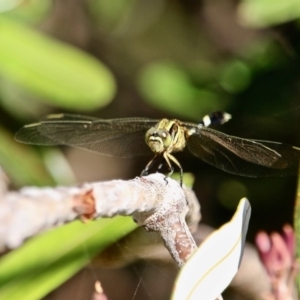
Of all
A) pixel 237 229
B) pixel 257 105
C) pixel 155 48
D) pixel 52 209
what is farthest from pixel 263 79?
pixel 52 209

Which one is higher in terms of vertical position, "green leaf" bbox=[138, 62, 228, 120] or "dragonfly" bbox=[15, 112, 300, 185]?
"green leaf" bbox=[138, 62, 228, 120]

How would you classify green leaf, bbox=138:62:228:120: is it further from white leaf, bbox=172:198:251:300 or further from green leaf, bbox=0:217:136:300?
white leaf, bbox=172:198:251:300

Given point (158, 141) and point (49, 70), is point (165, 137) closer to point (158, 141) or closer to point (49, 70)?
point (158, 141)

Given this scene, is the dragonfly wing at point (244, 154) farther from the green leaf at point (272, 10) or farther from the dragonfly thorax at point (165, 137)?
the green leaf at point (272, 10)

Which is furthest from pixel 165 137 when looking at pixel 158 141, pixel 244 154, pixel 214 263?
pixel 214 263

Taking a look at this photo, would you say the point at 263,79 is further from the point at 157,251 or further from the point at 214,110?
the point at 157,251

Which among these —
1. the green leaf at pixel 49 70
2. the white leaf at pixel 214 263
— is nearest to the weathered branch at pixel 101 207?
the white leaf at pixel 214 263

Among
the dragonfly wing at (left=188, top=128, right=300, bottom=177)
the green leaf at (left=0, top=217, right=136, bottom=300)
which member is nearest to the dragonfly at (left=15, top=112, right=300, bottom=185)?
the dragonfly wing at (left=188, top=128, right=300, bottom=177)
